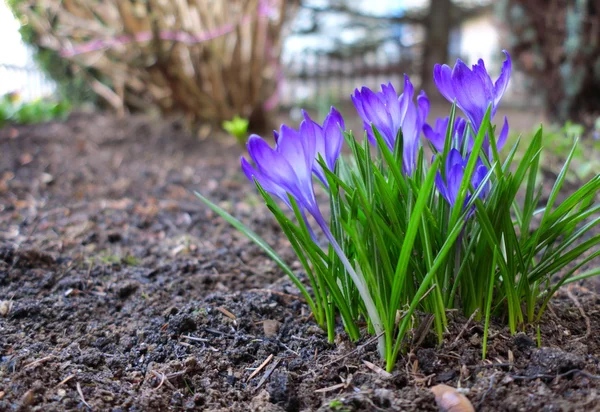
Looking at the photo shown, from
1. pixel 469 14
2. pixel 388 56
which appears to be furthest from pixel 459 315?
pixel 469 14

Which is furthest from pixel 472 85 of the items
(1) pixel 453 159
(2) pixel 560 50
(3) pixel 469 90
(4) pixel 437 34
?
(4) pixel 437 34

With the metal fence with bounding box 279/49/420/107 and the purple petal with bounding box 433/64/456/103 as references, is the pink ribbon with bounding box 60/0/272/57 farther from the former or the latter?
the metal fence with bounding box 279/49/420/107

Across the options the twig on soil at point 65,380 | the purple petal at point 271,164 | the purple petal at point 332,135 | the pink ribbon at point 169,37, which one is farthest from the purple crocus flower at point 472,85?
the pink ribbon at point 169,37

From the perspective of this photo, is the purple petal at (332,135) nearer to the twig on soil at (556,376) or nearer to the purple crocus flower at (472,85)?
the purple crocus flower at (472,85)

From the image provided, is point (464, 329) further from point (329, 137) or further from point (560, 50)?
point (560, 50)

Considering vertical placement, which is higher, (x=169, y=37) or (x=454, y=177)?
(x=169, y=37)

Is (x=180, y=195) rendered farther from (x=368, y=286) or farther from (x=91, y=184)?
(x=368, y=286)
